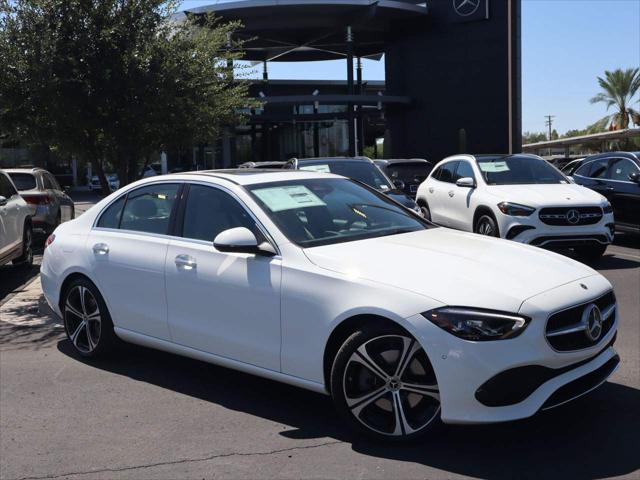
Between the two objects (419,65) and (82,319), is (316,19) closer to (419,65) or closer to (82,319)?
(419,65)

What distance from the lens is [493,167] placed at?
11695 millimetres

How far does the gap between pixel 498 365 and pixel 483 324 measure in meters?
0.22

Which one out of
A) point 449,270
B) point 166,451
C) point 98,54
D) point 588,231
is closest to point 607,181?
point 588,231

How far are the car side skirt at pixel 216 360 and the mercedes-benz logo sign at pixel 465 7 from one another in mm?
30109

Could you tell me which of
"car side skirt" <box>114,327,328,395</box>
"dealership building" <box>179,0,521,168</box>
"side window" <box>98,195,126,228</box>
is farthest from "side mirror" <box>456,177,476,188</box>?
"dealership building" <box>179,0,521,168</box>

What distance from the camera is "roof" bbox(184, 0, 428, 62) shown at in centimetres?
3238

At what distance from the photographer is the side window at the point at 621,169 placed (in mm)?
12312

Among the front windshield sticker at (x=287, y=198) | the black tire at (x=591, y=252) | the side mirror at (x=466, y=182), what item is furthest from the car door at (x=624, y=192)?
the front windshield sticker at (x=287, y=198)

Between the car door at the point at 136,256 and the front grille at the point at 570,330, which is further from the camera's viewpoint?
the car door at the point at 136,256

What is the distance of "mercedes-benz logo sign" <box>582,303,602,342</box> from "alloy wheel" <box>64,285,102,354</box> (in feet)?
12.3

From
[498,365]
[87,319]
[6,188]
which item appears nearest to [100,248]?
[87,319]

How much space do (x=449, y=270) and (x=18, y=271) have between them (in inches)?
353

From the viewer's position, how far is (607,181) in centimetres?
1262

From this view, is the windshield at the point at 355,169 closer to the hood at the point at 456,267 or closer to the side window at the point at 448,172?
the side window at the point at 448,172
